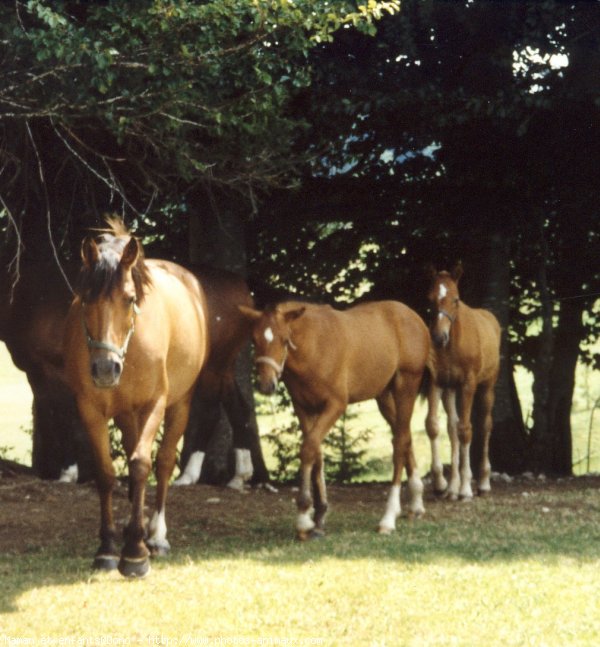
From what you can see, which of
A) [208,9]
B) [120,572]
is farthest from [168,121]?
[120,572]

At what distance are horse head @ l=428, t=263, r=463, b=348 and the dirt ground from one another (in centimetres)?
196

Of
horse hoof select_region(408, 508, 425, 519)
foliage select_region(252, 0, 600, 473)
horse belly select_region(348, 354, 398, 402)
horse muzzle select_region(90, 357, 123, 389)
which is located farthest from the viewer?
foliage select_region(252, 0, 600, 473)

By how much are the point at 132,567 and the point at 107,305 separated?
2032 millimetres

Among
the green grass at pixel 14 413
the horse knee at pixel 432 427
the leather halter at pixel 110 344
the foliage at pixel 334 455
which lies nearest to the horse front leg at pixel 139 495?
the leather halter at pixel 110 344

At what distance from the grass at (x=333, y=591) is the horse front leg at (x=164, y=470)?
285 millimetres

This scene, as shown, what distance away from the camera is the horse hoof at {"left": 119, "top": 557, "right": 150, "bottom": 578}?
9234 millimetres

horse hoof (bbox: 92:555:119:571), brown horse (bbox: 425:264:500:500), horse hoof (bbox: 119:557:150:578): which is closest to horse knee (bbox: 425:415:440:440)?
brown horse (bbox: 425:264:500:500)

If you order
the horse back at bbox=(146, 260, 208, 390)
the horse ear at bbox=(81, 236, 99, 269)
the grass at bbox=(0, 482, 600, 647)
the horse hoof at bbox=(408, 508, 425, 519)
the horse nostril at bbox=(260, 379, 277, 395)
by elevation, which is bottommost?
the grass at bbox=(0, 482, 600, 647)

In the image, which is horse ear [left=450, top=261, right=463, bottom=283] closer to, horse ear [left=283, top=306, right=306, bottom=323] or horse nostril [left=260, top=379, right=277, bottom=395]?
horse ear [left=283, top=306, right=306, bottom=323]

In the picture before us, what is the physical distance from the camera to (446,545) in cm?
1074

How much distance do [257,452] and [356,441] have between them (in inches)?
328

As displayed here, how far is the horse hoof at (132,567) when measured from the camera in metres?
9.23

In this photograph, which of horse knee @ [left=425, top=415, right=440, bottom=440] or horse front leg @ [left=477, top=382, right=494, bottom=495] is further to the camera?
horse front leg @ [left=477, top=382, right=494, bottom=495]

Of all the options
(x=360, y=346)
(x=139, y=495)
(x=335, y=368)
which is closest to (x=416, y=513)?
(x=360, y=346)
